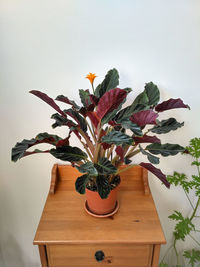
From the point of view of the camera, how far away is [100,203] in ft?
3.22

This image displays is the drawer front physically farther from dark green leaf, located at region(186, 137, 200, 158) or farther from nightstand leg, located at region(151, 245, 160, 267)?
dark green leaf, located at region(186, 137, 200, 158)

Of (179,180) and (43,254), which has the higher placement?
(179,180)

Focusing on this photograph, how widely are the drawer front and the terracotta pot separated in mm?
141

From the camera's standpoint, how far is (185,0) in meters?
0.98

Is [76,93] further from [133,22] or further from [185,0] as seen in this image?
[185,0]

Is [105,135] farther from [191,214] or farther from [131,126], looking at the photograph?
[191,214]

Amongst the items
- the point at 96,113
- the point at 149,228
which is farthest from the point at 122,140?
the point at 149,228

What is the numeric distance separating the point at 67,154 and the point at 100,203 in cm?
30

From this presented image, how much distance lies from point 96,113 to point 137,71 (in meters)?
0.45

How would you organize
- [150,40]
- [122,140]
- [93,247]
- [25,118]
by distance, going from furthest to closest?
[25,118], [150,40], [93,247], [122,140]

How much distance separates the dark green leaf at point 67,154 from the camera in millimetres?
816

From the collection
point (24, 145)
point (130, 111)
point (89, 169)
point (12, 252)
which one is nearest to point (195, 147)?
point (130, 111)

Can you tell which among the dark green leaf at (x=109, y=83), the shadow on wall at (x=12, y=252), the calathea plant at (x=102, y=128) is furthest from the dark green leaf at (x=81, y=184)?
the shadow on wall at (x=12, y=252)

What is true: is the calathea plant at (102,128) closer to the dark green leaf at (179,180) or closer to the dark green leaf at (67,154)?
the dark green leaf at (67,154)
